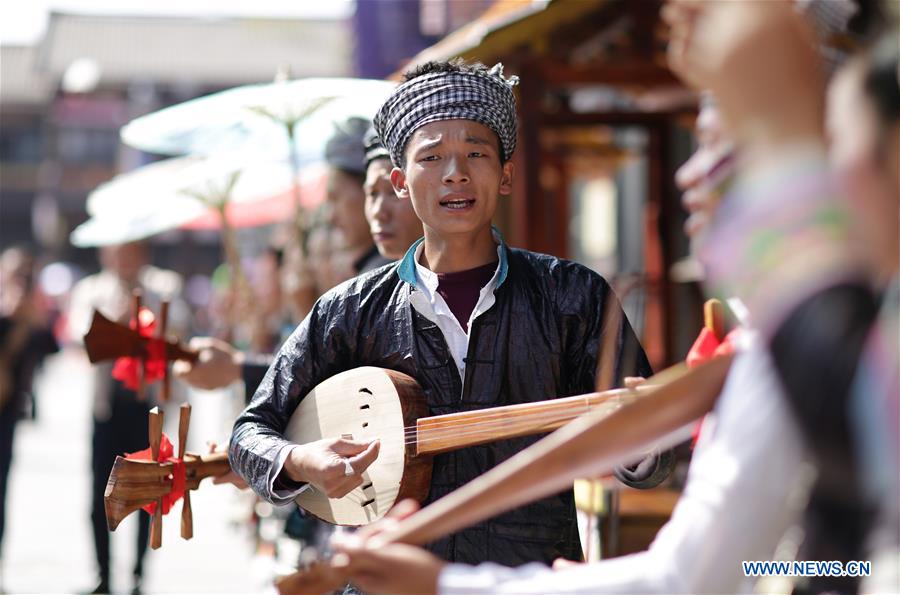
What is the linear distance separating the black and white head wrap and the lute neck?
0.68m

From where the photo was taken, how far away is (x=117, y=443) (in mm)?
6844

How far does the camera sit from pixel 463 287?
292cm

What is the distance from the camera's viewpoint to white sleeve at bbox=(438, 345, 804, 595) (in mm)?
1453

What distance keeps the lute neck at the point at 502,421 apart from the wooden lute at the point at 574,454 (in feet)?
1.51

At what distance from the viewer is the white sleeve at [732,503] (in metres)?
1.45

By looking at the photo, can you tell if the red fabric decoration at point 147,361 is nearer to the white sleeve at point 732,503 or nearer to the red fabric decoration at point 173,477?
the red fabric decoration at point 173,477

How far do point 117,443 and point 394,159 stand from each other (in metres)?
4.28

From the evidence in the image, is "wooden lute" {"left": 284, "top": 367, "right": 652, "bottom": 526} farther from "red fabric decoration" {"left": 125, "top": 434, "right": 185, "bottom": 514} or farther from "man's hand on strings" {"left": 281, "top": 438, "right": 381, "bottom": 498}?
"red fabric decoration" {"left": 125, "top": 434, "right": 185, "bottom": 514}

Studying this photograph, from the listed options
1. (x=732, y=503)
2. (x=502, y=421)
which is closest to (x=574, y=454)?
(x=732, y=503)

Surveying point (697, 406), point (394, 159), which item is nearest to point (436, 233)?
point (394, 159)

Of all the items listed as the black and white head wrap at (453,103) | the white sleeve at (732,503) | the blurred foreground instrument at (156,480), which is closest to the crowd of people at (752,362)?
the white sleeve at (732,503)

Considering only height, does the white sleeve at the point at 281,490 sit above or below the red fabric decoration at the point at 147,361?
below

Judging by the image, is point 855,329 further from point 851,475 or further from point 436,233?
point 436,233

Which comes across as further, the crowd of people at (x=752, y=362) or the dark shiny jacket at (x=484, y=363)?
the dark shiny jacket at (x=484, y=363)
